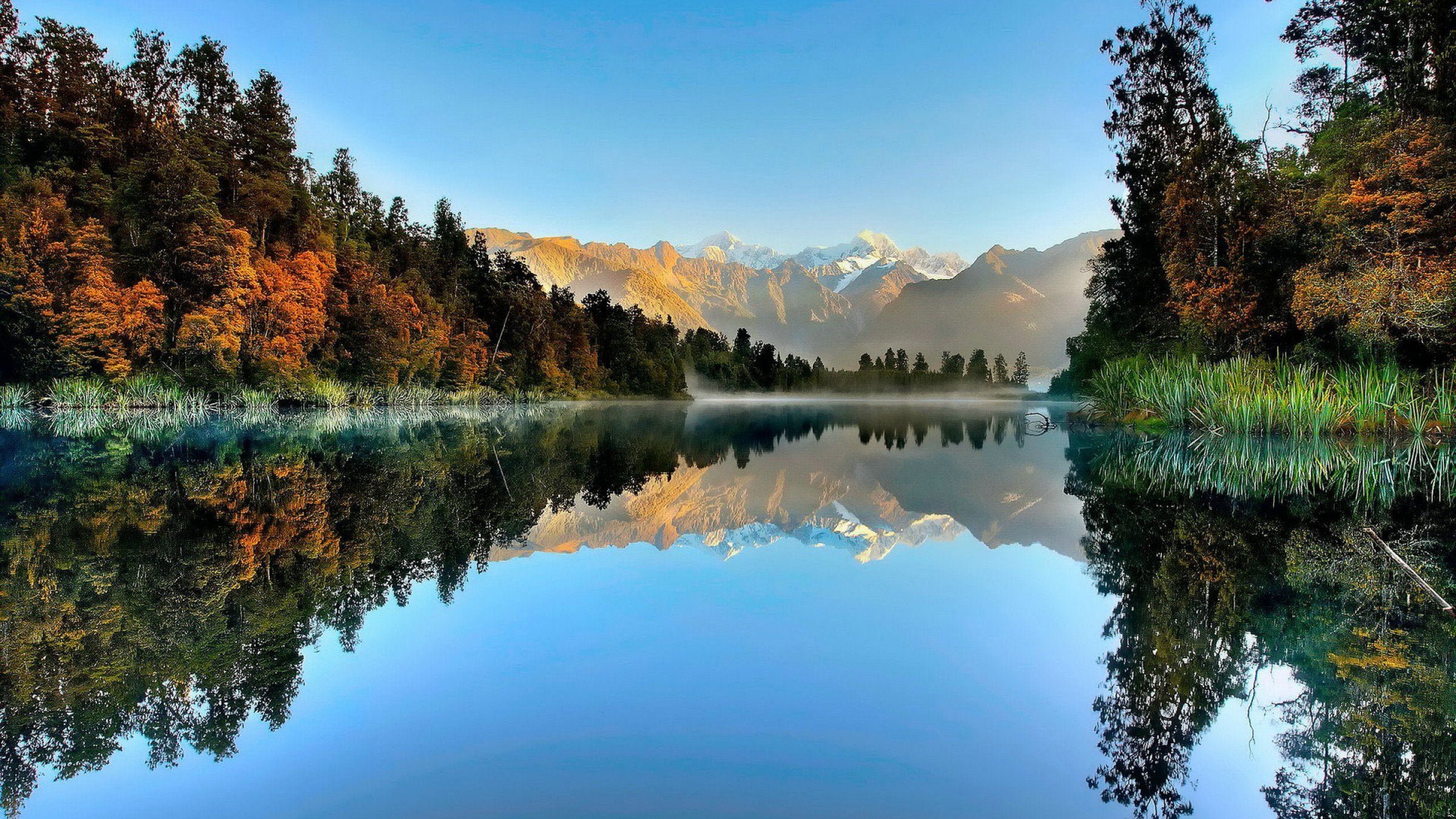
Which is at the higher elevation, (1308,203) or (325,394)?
(1308,203)

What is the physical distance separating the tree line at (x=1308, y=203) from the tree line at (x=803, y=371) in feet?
244

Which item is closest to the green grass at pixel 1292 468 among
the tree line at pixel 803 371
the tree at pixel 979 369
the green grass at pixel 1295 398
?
the green grass at pixel 1295 398

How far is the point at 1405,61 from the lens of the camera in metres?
17.4

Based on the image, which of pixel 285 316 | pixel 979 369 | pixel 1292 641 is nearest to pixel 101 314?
pixel 285 316

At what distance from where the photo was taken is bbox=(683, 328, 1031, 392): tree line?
104 metres

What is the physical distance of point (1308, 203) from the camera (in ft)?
59.9

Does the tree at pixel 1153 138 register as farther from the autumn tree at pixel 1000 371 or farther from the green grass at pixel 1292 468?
the autumn tree at pixel 1000 371

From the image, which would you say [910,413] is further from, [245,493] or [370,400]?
[245,493]

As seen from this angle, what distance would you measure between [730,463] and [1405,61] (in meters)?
20.9

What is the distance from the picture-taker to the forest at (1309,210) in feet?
50.2

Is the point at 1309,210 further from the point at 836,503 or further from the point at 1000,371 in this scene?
the point at 1000,371

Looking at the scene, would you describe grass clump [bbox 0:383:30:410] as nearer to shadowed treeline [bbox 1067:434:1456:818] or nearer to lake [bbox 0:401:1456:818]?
lake [bbox 0:401:1456:818]

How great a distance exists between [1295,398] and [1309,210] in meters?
6.26

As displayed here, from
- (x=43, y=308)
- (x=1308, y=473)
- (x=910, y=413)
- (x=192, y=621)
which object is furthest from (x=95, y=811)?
(x=910, y=413)
